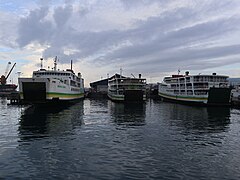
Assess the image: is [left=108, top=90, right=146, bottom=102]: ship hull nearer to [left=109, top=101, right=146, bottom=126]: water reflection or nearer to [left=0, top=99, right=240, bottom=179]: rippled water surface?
[left=109, top=101, right=146, bottom=126]: water reflection

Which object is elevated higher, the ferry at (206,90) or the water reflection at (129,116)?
the ferry at (206,90)

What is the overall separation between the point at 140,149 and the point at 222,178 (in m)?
7.39

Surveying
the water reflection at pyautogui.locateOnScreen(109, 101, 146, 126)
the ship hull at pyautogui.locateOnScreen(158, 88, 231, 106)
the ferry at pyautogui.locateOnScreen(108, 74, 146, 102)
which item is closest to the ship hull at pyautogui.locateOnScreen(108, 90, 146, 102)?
the ferry at pyautogui.locateOnScreen(108, 74, 146, 102)

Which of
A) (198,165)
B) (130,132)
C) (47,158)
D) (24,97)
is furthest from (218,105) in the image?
(47,158)

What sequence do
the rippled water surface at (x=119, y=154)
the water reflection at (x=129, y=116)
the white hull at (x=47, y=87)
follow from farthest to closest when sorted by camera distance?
the white hull at (x=47, y=87) < the water reflection at (x=129, y=116) < the rippled water surface at (x=119, y=154)

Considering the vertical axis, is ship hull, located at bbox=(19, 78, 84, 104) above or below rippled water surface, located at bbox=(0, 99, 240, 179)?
above

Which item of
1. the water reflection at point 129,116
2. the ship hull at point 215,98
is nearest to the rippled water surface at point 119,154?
the water reflection at point 129,116

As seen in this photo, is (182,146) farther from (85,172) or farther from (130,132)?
(85,172)

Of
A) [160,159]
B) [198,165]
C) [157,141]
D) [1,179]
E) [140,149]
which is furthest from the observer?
[157,141]

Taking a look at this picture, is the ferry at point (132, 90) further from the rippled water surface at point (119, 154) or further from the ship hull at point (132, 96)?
the rippled water surface at point (119, 154)

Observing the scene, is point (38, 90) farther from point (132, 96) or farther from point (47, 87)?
point (132, 96)

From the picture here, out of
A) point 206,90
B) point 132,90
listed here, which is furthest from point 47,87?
point 206,90

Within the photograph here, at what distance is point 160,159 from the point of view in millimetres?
17234

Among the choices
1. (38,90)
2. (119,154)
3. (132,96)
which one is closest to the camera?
(119,154)
